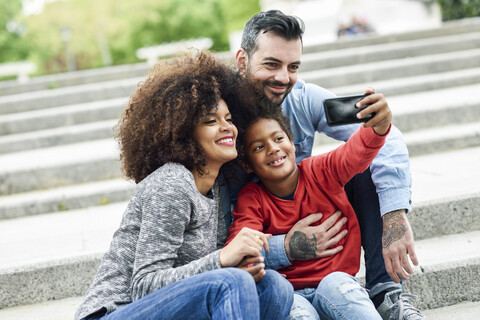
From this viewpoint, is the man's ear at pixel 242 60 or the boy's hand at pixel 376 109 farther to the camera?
the man's ear at pixel 242 60

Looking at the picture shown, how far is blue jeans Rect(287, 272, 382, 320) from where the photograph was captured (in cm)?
202

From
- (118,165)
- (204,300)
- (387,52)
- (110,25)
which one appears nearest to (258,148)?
(204,300)

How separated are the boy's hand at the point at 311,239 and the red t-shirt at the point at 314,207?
47 millimetres

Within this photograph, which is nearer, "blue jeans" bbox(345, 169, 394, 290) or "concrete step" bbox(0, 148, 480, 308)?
"blue jeans" bbox(345, 169, 394, 290)

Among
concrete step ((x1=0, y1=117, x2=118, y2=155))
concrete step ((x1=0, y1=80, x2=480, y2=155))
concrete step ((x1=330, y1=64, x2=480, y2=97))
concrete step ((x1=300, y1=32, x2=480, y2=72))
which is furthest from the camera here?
concrete step ((x1=300, y1=32, x2=480, y2=72))

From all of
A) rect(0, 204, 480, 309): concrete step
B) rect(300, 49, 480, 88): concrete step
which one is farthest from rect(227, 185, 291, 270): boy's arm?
rect(300, 49, 480, 88): concrete step

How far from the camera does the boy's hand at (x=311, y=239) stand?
2203 millimetres

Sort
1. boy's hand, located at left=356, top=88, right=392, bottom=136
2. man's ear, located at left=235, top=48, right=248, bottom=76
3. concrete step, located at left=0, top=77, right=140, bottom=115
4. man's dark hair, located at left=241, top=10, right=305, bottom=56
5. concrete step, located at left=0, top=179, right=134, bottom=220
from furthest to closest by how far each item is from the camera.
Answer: concrete step, located at left=0, top=77, right=140, bottom=115 < concrete step, located at left=0, top=179, right=134, bottom=220 < man's ear, located at left=235, top=48, right=248, bottom=76 < man's dark hair, located at left=241, top=10, right=305, bottom=56 < boy's hand, located at left=356, top=88, right=392, bottom=136

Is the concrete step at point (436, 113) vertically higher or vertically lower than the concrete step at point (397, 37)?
lower

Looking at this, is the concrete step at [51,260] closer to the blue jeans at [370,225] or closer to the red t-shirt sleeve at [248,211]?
the red t-shirt sleeve at [248,211]

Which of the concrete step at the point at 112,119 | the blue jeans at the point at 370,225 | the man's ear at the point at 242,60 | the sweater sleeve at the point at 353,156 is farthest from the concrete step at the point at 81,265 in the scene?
the concrete step at the point at 112,119

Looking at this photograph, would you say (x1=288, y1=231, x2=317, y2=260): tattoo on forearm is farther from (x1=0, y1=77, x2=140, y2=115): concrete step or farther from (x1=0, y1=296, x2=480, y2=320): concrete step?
(x1=0, y1=77, x2=140, y2=115): concrete step

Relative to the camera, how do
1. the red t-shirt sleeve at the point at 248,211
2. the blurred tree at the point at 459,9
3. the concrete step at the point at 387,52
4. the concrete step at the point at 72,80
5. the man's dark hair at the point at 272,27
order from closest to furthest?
the red t-shirt sleeve at the point at 248,211, the man's dark hair at the point at 272,27, the concrete step at the point at 387,52, the concrete step at the point at 72,80, the blurred tree at the point at 459,9

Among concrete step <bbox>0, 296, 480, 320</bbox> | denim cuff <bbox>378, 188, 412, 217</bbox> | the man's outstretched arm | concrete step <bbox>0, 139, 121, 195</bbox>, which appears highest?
concrete step <bbox>0, 139, 121, 195</bbox>
